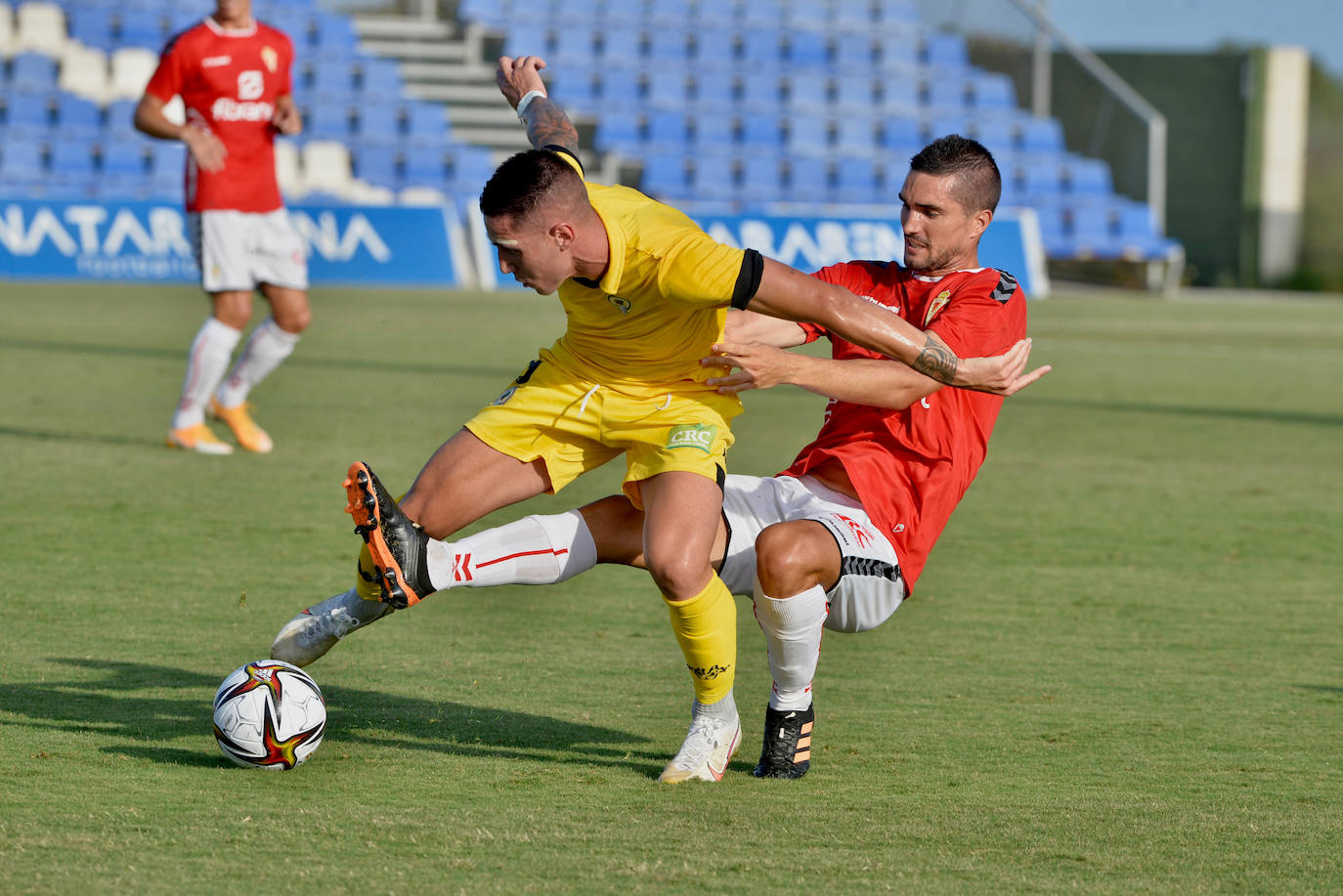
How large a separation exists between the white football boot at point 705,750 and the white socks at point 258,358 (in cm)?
508

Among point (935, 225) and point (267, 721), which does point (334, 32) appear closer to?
point (935, 225)

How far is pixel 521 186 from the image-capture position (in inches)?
140

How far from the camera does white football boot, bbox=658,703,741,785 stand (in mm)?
3518

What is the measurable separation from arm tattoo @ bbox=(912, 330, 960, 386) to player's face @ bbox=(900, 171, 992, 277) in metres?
0.49

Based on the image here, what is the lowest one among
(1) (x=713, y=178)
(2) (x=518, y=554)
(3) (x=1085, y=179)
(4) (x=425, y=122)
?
(3) (x=1085, y=179)

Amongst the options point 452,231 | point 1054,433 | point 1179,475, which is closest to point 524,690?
point 1179,475

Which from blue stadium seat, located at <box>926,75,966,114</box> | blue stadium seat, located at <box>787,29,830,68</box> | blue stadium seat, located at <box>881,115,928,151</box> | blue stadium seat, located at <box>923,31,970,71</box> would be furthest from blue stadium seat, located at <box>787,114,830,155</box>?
blue stadium seat, located at <box>923,31,970,71</box>

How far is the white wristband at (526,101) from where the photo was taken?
457 centimetres

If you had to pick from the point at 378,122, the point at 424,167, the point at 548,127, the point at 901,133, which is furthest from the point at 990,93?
the point at 548,127

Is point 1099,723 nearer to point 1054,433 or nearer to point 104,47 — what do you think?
point 1054,433

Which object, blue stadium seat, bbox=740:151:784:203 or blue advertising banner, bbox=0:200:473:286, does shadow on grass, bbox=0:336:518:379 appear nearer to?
blue advertising banner, bbox=0:200:473:286

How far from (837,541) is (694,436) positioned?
445 mm

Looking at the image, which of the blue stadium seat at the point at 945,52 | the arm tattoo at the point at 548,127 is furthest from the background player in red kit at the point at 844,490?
the blue stadium seat at the point at 945,52

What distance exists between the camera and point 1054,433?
993 centimetres
